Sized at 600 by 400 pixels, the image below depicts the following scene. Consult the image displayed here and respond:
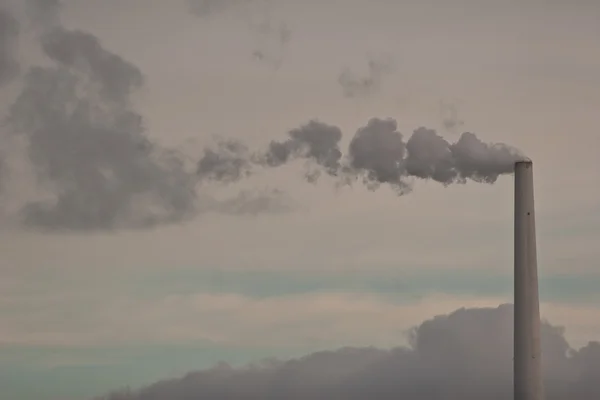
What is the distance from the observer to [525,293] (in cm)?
5481

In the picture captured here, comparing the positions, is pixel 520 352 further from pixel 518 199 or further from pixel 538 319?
pixel 518 199

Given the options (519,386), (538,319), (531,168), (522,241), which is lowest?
(519,386)

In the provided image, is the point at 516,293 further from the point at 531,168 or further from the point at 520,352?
the point at 531,168

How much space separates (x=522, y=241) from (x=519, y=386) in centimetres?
745

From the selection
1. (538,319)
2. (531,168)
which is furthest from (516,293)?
(531,168)

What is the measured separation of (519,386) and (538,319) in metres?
3.58

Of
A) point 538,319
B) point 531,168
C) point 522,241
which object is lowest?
point 538,319

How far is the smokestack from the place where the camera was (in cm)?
5462

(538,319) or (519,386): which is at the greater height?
(538,319)

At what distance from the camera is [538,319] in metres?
54.9

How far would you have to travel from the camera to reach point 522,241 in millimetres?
54938

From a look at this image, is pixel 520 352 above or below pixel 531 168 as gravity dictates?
below

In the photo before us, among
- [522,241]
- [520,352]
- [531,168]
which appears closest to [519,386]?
[520,352]

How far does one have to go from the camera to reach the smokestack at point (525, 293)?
5462 cm
